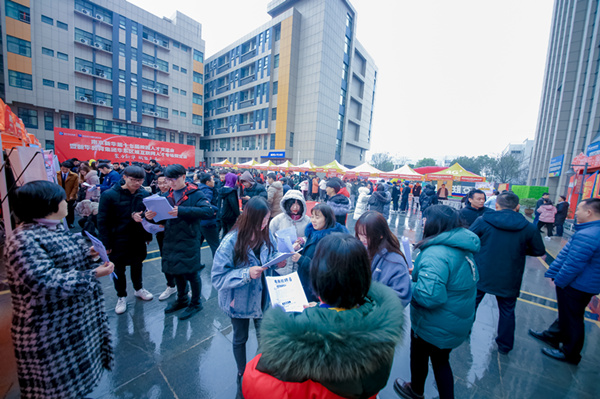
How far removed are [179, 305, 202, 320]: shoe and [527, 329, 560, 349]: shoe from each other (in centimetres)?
466

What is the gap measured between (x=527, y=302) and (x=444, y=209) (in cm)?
397

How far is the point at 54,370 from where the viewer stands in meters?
1.58

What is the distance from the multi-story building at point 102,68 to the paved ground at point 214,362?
3496 centimetres

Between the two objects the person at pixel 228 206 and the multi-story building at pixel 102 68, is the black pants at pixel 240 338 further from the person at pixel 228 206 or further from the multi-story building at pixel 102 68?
the multi-story building at pixel 102 68

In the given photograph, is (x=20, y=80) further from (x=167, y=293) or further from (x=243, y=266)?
(x=243, y=266)

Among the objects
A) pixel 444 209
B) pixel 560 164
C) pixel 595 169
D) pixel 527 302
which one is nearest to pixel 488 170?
pixel 560 164

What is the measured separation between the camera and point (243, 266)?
78.8 inches

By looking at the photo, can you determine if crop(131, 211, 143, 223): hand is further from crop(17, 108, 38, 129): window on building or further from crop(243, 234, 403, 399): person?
crop(17, 108, 38, 129): window on building

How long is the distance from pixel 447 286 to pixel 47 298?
9.25ft

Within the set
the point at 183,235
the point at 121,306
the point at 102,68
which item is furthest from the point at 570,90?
the point at 102,68

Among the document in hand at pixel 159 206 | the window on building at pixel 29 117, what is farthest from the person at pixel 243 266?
the window on building at pixel 29 117

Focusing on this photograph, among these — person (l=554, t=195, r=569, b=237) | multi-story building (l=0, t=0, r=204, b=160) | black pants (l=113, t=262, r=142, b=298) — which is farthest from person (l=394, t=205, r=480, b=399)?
multi-story building (l=0, t=0, r=204, b=160)

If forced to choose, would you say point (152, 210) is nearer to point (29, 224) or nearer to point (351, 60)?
point (29, 224)

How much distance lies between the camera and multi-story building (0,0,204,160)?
80.6 feet
